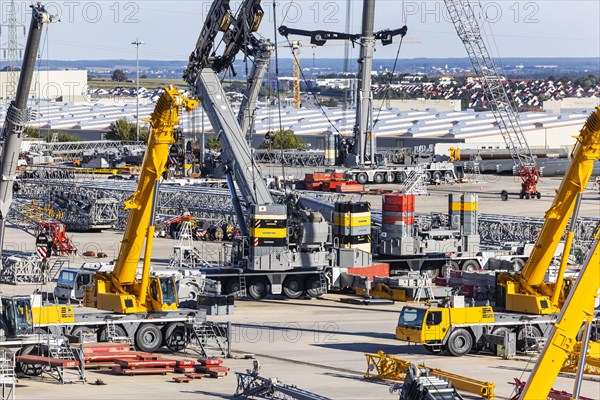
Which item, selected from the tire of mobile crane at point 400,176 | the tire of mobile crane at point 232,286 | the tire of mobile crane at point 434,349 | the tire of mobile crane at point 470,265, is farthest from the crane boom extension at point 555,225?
the tire of mobile crane at point 400,176

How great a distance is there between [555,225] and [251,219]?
17.7m

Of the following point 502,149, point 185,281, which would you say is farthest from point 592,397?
point 502,149

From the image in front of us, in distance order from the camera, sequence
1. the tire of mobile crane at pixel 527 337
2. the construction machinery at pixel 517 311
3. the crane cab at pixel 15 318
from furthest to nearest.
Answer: the tire of mobile crane at pixel 527 337 → the construction machinery at pixel 517 311 → the crane cab at pixel 15 318

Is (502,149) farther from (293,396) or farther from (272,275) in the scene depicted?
(293,396)

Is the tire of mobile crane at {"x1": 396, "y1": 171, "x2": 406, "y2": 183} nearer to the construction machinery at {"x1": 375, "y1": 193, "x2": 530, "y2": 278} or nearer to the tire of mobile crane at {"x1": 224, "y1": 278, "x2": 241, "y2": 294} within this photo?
the construction machinery at {"x1": 375, "y1": 193, "x2": 530, "y2": 278}

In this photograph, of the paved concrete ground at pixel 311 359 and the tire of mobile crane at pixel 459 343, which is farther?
the tire of mobile crane at pixel 459 343

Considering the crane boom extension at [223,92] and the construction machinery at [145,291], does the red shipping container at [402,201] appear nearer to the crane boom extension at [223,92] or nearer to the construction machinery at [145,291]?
the crane boom extension at [223,92]

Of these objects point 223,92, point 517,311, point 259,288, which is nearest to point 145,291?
point 517,311

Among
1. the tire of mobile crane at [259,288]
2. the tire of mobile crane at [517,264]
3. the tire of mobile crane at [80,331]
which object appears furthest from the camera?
the tire of mobile crane at [517,264]

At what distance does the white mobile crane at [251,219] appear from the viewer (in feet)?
190

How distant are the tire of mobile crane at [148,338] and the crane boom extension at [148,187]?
1143 millimetres

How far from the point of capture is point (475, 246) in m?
65.6

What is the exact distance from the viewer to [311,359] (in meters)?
43.0

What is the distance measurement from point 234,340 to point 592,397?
14.0 metres
